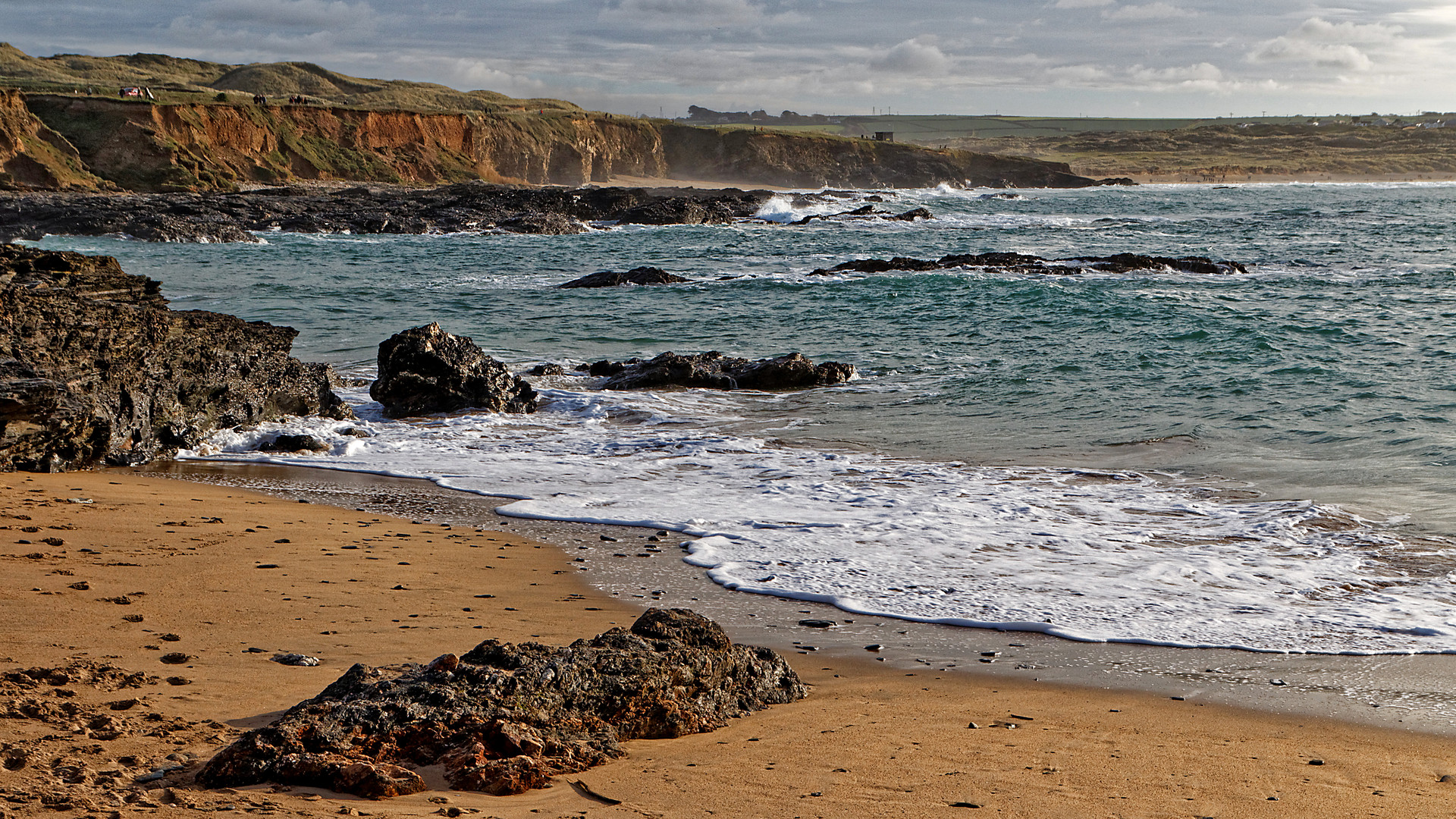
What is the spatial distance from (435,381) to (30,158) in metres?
50.1

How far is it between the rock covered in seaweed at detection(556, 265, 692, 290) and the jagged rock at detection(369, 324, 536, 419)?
48.8ft

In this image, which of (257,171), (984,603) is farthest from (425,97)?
(984,603)

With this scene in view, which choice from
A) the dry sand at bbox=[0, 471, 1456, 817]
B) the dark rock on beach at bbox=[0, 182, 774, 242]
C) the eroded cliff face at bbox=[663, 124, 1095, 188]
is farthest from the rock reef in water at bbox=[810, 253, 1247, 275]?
the eroded cliff face at bbox=[663, 124, 1095, 188]

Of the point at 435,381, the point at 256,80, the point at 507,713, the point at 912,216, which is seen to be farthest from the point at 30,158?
the point at 256,80

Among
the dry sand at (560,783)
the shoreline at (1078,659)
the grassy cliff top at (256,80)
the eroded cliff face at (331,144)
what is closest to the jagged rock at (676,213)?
the eroded cliff face at (331,144)

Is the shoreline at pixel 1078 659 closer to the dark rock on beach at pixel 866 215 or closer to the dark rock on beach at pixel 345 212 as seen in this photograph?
the dark rock on beach at pixel 345 212

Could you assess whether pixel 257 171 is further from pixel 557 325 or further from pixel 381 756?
pixel 381 756

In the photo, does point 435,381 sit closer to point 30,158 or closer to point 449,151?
point 30,158

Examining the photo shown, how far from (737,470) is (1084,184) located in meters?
96.9

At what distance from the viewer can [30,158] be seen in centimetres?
5134

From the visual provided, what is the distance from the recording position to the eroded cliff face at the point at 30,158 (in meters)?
50.7

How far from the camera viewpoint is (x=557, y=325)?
71.3 ft

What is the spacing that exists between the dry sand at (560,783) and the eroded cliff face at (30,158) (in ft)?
176

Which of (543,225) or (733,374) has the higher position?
(543,225)
